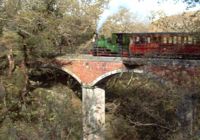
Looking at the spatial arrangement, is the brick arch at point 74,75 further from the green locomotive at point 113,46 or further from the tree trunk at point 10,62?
the tree trunk at point 10,62

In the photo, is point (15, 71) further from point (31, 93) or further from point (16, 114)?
point (16, 114)

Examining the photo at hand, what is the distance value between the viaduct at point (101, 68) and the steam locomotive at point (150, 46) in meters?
0.55

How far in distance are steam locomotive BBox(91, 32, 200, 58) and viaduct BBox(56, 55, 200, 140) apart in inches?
21.7

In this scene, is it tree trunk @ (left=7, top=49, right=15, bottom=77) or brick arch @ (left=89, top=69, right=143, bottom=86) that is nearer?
tree trunk @ (left=7, top=49, right=15, bottom=77)

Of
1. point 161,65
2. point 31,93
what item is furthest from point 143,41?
point 31,93

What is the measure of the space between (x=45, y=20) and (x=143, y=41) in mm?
4877

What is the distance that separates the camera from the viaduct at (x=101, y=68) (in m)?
19.4

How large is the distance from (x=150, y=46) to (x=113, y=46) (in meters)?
3.39

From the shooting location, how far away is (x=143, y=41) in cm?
2144

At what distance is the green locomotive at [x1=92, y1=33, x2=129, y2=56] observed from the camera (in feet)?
74.9

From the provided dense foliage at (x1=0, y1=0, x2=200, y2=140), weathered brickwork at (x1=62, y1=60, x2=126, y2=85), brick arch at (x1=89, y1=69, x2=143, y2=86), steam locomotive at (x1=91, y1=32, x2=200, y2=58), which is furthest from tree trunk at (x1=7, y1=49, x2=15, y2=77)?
steam locomotive at (x1=91, y1=32, x2=200, y2=58)

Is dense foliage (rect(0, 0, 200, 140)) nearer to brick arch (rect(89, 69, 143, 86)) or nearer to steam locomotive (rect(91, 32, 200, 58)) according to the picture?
brick arch (rect(89, 69, 143, 86))

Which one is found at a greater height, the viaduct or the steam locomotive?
the steam locomotive

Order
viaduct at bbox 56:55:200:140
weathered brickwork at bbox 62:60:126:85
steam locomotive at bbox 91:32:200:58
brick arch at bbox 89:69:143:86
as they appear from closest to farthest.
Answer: steam locomotive at bbox 91:32:200:58
viaduct at bbox 56:55:200:140
brick arch at bbox 89:69:143:86
weathered brickwork at bbox 62:60:126:85
